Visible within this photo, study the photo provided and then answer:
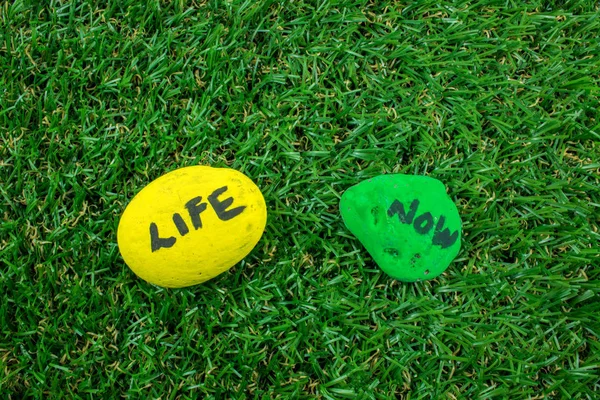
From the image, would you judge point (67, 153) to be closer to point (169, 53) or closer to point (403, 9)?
point (169, 53)

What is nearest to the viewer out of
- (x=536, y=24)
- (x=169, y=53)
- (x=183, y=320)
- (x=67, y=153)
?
(x=183, y=320)

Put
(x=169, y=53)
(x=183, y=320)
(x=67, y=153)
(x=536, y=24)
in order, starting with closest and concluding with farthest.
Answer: (x=183, y=320), (x=67, y=153), (x=169, y=53), (x=536, y=24)

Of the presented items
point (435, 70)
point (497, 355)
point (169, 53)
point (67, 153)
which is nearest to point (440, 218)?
point (497, 355)

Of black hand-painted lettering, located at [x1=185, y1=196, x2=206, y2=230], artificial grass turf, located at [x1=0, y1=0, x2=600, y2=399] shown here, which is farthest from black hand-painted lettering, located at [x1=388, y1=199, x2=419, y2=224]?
black hand-painted lettering, located at [x1=185, y1=196, x2=206, y2=230]

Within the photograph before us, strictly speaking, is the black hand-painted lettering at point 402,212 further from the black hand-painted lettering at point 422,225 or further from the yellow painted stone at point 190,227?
the yellow painted stone at point 190,227

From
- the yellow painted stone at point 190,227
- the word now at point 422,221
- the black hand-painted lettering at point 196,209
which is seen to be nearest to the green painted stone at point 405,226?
the word now at point 422,221

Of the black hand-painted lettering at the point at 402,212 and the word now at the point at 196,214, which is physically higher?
the word now at the point at 196,214
